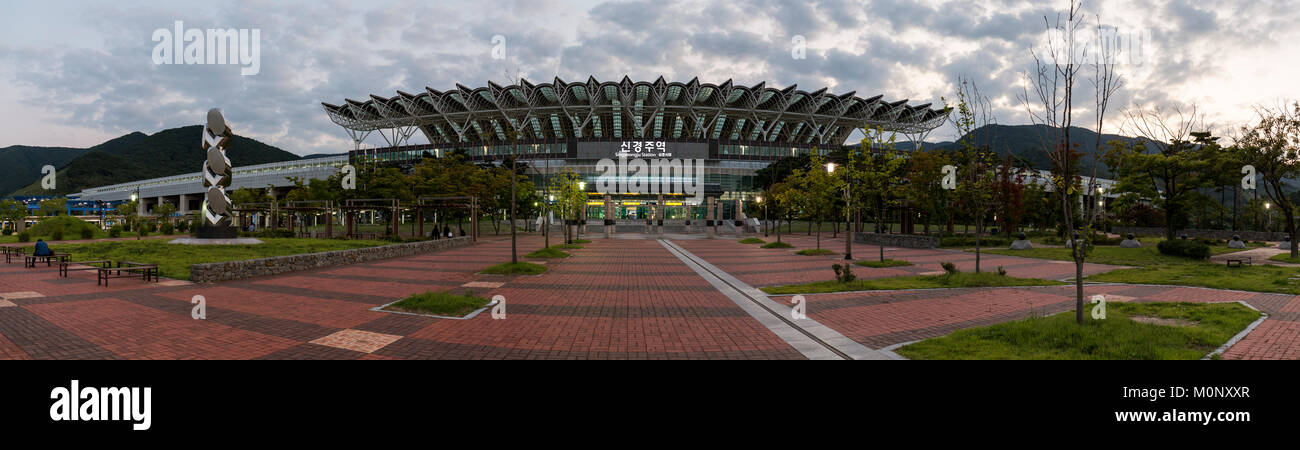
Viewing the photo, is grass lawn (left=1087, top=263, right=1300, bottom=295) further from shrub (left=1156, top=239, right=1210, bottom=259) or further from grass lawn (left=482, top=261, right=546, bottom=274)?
grass lawn (left=482, top=261, right=546, bottom=274)

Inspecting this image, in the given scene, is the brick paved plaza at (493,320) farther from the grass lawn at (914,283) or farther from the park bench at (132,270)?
the grass lawn at (914,283)

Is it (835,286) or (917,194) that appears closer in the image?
(835,286)

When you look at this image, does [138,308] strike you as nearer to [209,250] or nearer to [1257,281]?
[209,250]

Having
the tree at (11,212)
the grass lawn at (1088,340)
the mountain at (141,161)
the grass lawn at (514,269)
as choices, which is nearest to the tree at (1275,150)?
the grass lawn at (1088,340)

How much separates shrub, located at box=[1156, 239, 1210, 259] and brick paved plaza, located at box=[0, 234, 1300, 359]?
40.3ft

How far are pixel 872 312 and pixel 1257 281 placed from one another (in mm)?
12005

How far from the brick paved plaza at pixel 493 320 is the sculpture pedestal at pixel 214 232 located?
39.5 ft

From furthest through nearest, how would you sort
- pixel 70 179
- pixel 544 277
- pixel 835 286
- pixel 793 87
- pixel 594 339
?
1. pixel 70 179
2. pixel 793 87
3. pixel 544 277
4. pixel 835 286
5. pixel 594 339

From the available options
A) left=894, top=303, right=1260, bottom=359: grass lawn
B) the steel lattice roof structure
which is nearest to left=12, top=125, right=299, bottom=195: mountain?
the steel lattice roof structure

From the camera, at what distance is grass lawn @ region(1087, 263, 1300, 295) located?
11.5 m

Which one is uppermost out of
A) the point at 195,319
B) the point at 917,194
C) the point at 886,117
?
the point at 886,117

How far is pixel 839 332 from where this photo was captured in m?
7.34

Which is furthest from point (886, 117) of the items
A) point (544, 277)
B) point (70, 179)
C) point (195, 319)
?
point (70, 179)

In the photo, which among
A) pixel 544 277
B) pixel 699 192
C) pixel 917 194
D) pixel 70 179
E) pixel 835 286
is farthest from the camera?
pixel 70 179
